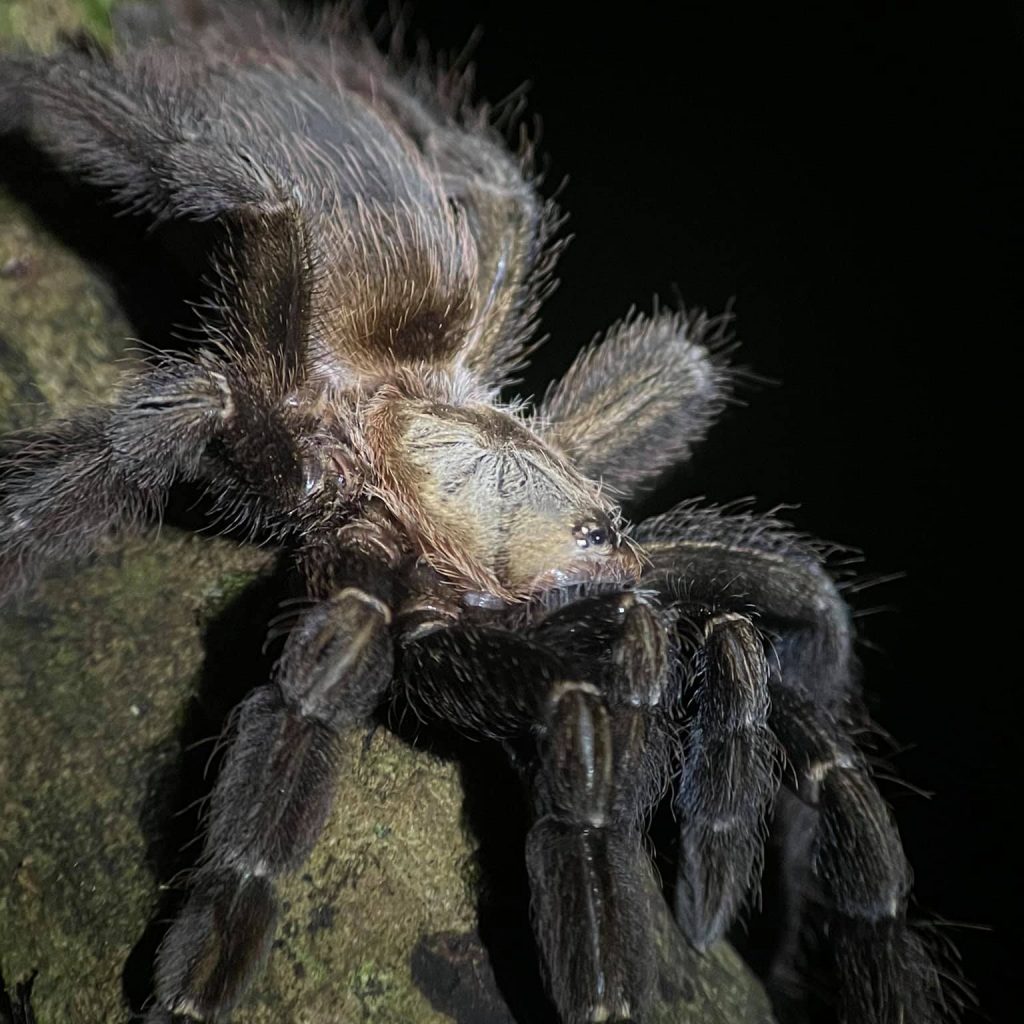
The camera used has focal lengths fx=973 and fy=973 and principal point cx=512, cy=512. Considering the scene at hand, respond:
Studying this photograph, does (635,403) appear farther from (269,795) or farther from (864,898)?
(269,795)

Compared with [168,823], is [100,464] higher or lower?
higher

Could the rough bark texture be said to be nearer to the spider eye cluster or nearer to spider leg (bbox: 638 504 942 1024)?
spider leg (bbox: 638 504 942 1024)

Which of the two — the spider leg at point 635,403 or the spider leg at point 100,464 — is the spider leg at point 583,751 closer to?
the spider leg at point 100,464

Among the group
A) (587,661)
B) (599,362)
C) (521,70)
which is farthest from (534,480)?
(521,70)

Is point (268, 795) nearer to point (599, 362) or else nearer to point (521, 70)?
point (599, 362)

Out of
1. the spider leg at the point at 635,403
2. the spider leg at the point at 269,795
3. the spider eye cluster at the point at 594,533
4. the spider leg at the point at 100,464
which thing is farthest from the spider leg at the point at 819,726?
the spider leg at the point at 100,464

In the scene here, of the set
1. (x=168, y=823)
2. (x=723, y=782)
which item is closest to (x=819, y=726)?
(x=723, y=782)
